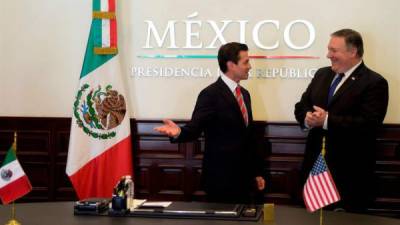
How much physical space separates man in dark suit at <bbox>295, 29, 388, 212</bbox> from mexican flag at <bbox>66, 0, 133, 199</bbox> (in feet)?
5.25

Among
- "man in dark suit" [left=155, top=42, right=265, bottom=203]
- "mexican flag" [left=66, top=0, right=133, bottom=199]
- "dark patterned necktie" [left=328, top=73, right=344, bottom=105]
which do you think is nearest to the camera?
"man in dark suit" [left=155, top=42, right=265, bottom=203]

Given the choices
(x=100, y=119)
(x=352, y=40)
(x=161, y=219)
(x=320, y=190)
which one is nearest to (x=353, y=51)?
(x=352, y=40)

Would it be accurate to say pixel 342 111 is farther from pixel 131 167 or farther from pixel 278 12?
pixel 131 167

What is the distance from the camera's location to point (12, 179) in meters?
2.78

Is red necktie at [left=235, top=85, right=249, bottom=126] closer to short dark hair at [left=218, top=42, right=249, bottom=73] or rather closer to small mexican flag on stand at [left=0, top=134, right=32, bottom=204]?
short dark hair at [left=218, top=42, right=249, bottom=73]

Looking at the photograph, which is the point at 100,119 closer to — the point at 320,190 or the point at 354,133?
the point at 354,133

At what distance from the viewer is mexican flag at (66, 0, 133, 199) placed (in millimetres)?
4754

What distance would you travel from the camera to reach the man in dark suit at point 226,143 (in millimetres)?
3697

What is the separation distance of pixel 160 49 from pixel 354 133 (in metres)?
1.84

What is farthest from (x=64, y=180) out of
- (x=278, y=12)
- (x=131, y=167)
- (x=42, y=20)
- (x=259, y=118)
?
(x=278, y=12)

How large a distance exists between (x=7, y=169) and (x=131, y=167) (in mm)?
2108

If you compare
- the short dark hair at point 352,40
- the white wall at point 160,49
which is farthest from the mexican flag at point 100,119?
the short dark hair at point 352,40

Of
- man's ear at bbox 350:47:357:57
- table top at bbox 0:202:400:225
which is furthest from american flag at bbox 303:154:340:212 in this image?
man's ear at bbox 350:47:357:57

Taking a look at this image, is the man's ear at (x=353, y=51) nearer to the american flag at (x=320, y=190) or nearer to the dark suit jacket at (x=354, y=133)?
the dark suit jacket at (x=354, y=133)
